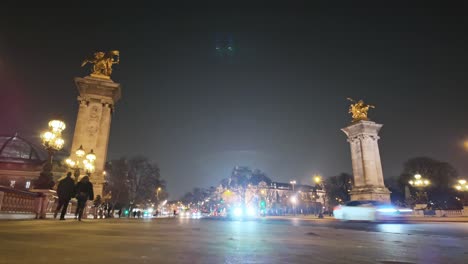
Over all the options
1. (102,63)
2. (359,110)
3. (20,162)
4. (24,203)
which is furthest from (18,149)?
(359,110)

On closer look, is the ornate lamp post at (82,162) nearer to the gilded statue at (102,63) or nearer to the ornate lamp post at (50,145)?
the ornate lamp post at (50,145)

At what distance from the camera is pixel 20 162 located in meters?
54.4

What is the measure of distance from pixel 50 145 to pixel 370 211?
2189 centimetres

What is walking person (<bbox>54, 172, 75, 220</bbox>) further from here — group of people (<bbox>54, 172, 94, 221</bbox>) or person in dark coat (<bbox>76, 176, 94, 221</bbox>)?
person in dark coat (<bbox>76, 176, 94, 221</bbox>)

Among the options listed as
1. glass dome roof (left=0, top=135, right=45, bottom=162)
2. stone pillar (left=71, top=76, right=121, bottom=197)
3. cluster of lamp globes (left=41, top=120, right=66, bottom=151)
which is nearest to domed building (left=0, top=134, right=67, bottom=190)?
glass dome roof (left=0, top=135, right=45, bottom=162)

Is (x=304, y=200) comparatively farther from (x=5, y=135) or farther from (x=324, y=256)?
(x=324, y=256)

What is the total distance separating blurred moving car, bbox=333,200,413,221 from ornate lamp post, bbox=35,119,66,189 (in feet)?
69.9

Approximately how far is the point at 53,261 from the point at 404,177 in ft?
250

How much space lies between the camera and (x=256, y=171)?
367ft

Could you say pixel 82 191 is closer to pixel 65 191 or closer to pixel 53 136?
pixel 65 191

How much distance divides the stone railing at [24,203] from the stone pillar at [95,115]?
1027 centimetres

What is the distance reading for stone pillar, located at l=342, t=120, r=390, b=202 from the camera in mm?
33531

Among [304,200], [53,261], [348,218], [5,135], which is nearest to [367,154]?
[348,218]

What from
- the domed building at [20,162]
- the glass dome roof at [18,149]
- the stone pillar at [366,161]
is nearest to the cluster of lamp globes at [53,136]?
the stone pillar at [366,161]
